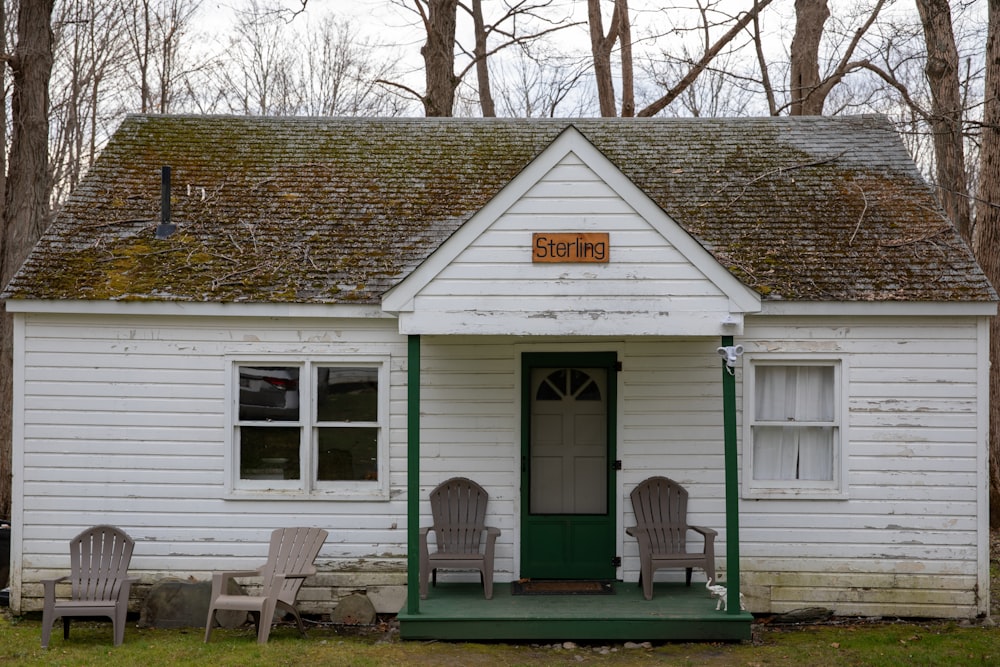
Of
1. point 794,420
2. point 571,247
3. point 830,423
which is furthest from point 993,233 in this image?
point 571,247

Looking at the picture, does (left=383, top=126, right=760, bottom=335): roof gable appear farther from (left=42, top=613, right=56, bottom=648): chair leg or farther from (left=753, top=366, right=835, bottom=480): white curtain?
(left=42, top=613, right=56, bottom=648): chair leg

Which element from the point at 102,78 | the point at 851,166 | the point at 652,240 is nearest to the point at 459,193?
the point at 652,240

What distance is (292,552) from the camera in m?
9.55

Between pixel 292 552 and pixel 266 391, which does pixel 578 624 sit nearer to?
pixel 292 552

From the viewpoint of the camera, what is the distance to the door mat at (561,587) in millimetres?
9656

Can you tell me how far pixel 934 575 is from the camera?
974 centimetres

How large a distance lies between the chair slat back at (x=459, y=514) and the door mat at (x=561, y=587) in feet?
1.98

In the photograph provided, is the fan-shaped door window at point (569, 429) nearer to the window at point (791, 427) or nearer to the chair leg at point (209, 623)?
the window at point (791, 427)

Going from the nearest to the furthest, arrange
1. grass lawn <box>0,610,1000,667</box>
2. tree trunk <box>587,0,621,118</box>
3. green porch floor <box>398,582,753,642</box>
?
grass lawn <box>0,610,1000,667</box>
green porch floor <box>398,582,753,642</box>
tree trunk <box>587,0,621,118</box>

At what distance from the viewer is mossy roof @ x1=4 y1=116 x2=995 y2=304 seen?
989cm

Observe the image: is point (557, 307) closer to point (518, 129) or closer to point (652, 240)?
point (652, 240)

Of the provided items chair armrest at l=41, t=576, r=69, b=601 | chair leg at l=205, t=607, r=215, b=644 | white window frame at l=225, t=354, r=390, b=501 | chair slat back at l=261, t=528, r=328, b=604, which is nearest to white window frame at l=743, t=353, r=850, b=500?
white window frame at l=225, t=354, r=390, b=501

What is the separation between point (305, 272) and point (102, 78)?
15565 millimetres

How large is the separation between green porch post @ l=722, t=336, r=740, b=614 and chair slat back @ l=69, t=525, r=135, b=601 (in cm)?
577
